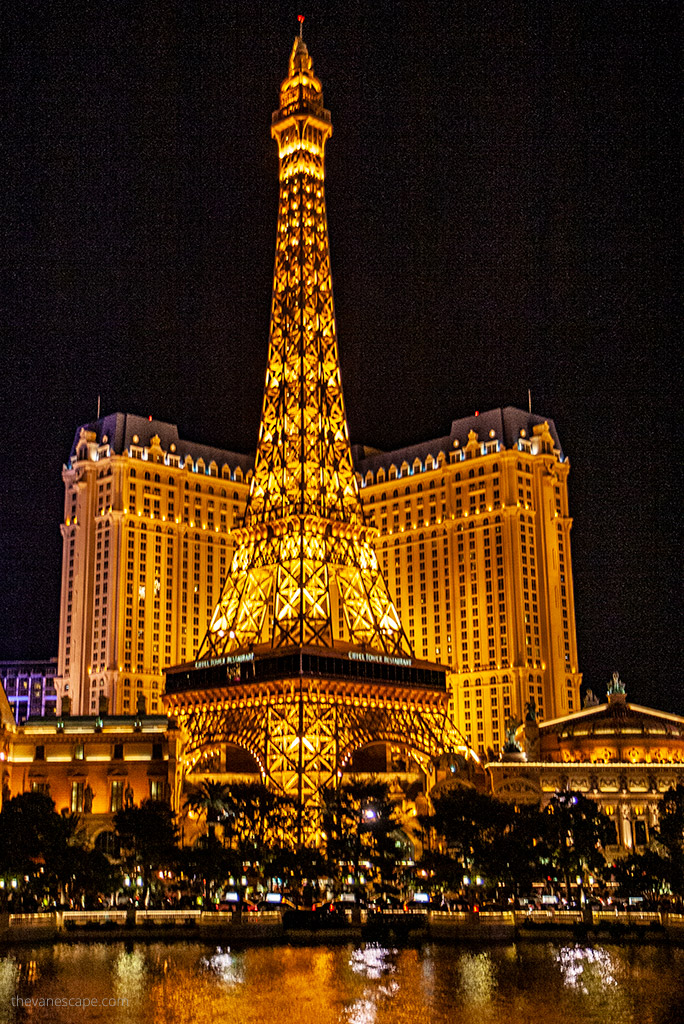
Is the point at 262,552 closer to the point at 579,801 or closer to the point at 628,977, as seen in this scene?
the point at 579,801

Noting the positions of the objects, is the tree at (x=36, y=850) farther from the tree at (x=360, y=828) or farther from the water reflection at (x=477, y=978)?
the water reflection at (x=477, y=978)

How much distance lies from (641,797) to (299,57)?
4118 inches

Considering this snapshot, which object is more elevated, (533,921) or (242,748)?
(242,748)

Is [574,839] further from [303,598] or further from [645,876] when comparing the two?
[303,598]

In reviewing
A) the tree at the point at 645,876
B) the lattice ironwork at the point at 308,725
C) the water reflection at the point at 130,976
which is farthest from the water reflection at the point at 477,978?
the lattice ironwork at the point at 308,725

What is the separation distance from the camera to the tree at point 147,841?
4149 inches

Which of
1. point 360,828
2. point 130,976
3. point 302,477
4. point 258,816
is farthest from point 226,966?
point 302,477

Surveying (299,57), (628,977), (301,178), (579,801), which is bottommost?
(628,977)

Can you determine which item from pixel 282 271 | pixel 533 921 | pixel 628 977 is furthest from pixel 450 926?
pixel 282 271

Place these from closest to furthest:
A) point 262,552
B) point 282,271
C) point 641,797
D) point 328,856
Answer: point 328,856 < point 641,797 < point 262,552 < point 282,271

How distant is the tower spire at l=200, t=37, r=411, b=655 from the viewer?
149 meters

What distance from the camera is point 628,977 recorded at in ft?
236

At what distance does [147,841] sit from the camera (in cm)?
10594

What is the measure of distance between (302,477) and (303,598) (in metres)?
15.9
